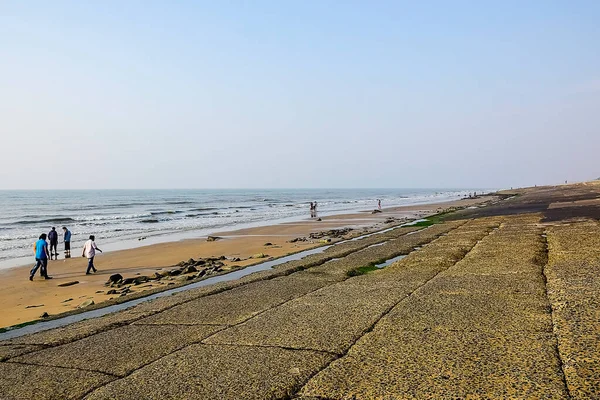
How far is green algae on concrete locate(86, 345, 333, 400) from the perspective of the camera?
5227 millimetres

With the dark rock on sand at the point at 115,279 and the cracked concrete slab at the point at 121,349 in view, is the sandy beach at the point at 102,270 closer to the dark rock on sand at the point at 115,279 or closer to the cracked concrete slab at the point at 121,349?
the dark rock on sand at the point at 115,279

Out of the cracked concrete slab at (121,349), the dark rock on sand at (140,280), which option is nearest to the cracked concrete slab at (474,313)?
the cracked concrete slab at (121,349)

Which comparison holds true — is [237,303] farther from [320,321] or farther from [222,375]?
[222,375]

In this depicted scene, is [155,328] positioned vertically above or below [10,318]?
above

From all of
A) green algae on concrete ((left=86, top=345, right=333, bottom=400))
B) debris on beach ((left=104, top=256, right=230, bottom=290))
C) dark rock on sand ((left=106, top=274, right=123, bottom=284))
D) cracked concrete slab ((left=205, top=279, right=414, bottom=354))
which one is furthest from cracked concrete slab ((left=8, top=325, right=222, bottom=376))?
dark rock on sand ((left=106, top=274, right=123, bottom=284))

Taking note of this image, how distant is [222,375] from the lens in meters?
5.71

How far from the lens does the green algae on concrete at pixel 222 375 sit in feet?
17.1

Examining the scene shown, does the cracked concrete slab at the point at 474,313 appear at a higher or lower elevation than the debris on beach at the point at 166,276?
higher

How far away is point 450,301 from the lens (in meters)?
8.53

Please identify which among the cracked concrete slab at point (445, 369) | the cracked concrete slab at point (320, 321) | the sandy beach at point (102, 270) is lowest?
the sandy beach at point (102, 270)

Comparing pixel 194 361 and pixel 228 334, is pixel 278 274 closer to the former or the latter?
pixel 228 334

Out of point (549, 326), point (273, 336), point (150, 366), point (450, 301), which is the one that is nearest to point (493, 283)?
point (450, 301)

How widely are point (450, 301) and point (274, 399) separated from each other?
15.7 ft

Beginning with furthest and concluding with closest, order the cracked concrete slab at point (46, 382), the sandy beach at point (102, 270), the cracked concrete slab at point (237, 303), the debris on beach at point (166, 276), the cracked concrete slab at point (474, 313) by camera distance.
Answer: the debris on beach at point (166, 276) < the sandy beach at point (102, 270) < the cracked concrete slab at point (237, 303) < the cracked concrete slab at point (474, 313) < the cracked concrete slab at point (46, 382)
